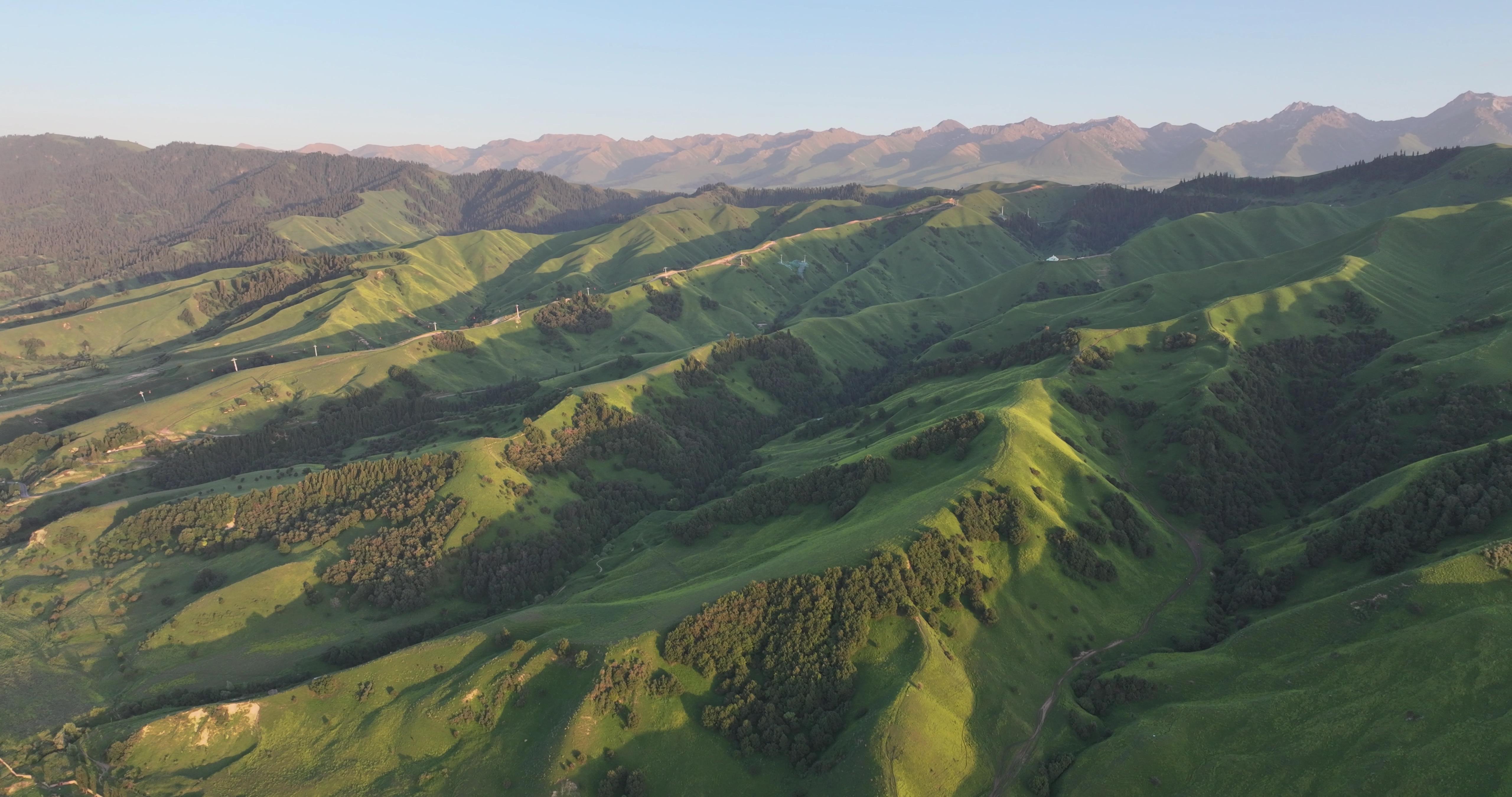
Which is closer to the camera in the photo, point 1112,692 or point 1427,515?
point 1112,692

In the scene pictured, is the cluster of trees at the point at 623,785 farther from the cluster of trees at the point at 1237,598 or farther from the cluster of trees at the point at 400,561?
the cluster of trees at the point at 1237,598

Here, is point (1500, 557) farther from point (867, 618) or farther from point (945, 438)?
→ point (945, 438)

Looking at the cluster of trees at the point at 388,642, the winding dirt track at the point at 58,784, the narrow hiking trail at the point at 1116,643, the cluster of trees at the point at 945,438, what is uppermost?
the cluster of trees at the point at 945,438

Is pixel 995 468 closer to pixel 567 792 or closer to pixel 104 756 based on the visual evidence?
pixel 567 792

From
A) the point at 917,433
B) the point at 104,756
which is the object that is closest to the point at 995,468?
the point at 917,433

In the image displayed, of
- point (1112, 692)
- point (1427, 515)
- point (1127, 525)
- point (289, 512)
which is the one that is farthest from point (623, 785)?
point (289, 512)

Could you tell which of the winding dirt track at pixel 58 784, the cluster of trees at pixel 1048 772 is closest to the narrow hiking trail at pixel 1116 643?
the cluster of trees at pixel 1048 772
